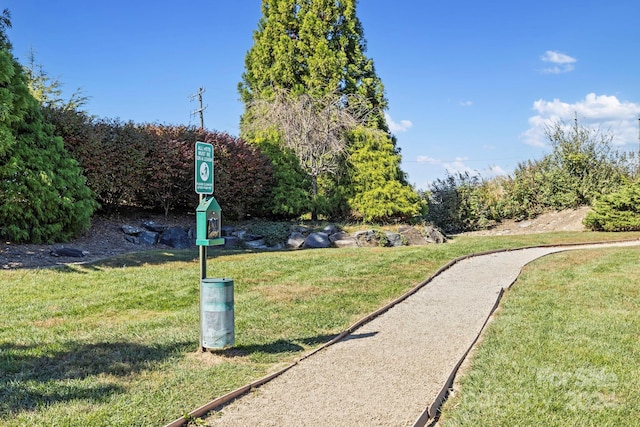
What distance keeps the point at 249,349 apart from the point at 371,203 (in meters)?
11.8

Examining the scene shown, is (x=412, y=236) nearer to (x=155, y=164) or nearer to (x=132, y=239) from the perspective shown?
(x=155, y=164)

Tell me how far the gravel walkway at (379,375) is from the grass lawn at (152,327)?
29 cm

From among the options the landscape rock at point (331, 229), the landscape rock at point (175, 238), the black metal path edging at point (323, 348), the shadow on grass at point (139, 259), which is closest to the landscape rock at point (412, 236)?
the landscape rock at point (331, 229)

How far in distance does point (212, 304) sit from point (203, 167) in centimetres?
122

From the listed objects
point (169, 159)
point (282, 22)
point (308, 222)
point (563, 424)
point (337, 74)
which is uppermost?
point (282, 22)

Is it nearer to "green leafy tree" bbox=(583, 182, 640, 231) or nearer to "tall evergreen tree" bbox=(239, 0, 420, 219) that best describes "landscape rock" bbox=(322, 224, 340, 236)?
"tall evergreen tree" bbox=(239, 0, 420, 219)

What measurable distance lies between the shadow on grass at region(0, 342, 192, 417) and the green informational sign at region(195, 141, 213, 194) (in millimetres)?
1495

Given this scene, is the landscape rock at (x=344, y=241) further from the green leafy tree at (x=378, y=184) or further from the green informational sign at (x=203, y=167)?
the green informational sign at (x=203, y=167)

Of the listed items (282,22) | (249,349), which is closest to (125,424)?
(249,349)

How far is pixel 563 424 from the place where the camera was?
319 cm

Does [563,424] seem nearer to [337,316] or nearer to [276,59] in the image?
[337,316]

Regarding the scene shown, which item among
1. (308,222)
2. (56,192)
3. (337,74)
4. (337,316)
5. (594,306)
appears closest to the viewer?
(337,316)

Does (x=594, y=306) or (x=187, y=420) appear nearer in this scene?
(x=187, y=420)

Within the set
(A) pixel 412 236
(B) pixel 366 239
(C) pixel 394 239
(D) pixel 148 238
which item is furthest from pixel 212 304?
(A) pixel 412 236
